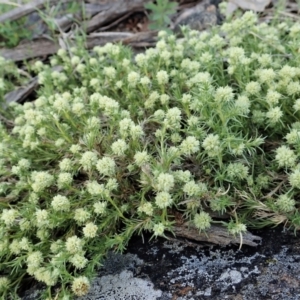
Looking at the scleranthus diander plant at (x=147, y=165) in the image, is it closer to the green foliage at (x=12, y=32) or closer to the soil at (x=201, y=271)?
the soil at (x=201, y=271)

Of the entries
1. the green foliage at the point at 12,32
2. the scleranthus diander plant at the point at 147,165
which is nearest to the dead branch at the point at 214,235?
the scleranthus diander plant at the point at 147,165

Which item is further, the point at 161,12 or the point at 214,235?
the point at 161,12

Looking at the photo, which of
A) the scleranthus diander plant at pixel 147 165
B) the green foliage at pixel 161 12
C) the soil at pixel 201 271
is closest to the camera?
the soil at pixel 201 271

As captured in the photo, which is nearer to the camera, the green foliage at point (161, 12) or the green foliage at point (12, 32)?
the green foliage at point (161, 12)

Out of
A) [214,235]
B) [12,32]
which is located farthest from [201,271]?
[12,32]

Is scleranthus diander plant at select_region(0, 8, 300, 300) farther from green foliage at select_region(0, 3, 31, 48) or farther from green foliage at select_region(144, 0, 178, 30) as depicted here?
green foliage at select_region(0, 3, 31, 48)

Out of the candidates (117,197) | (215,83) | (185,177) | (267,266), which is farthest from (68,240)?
(215,83)

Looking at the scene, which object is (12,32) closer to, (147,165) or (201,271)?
(147,165)

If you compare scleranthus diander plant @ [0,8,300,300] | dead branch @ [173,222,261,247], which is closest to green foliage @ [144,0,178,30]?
scleranthus diander plant @ [0,8,300,300]
